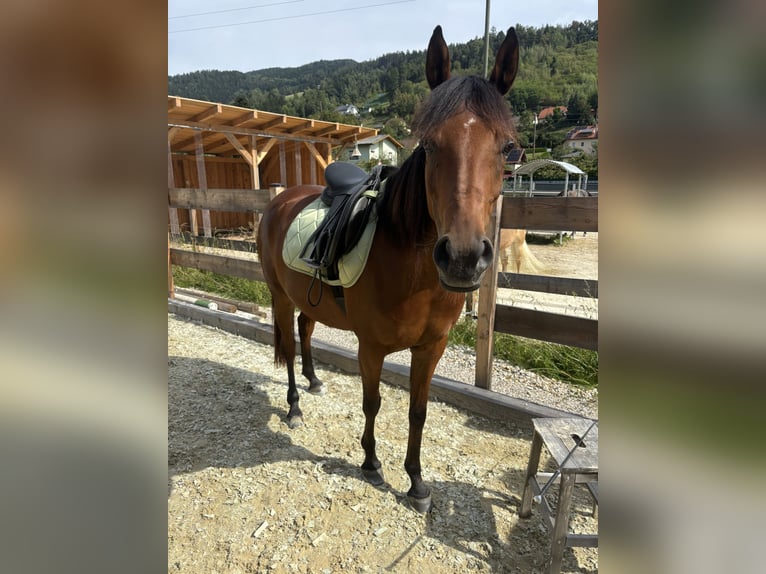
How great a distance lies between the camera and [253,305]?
5656 mm

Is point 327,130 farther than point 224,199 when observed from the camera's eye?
Yes

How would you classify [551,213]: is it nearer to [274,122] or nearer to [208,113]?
[208,113]

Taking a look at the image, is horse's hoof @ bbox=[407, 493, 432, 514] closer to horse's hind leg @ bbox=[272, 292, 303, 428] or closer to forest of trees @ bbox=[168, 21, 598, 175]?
horse's hind leg @ bbox=[272, 292, 303, 428]

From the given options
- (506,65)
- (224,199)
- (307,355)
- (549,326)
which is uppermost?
(506,65)

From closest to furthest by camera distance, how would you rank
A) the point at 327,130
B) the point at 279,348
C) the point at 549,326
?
the point at 549,326 < the point at 279,348 < the point at 327,130

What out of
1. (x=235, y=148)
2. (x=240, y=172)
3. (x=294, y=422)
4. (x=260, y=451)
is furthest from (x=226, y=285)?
(x=240, y=172)

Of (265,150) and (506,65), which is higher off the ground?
(265,150)

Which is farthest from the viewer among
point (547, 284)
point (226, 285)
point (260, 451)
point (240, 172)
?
point (240, 172)

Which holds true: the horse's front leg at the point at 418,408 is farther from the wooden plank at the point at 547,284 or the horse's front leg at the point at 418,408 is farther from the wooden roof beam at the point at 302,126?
the wooden roof beam at the point at 302,126

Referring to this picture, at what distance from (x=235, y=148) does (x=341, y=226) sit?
10.7m

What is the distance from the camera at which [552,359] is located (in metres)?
3.94
